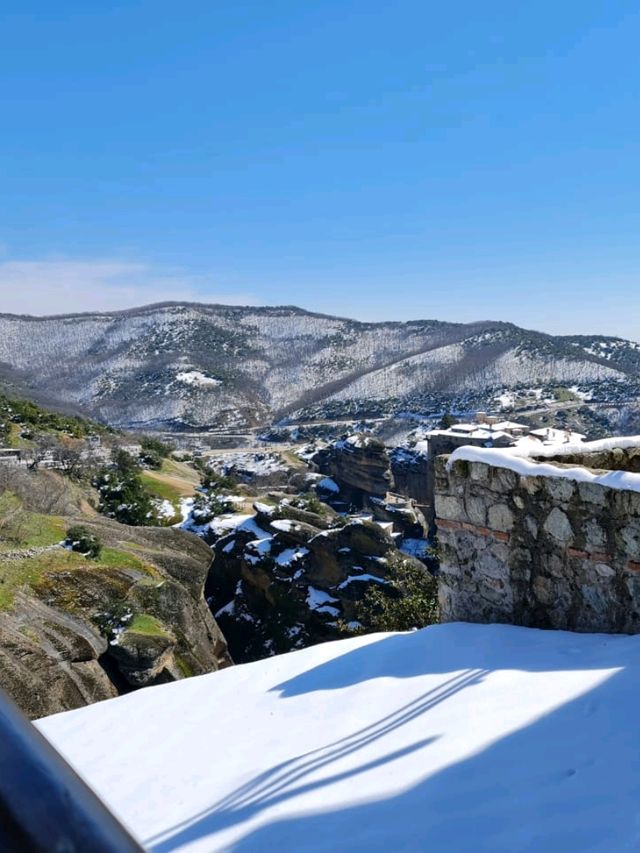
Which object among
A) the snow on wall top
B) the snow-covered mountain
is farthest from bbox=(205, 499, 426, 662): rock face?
the snow-covered mountain

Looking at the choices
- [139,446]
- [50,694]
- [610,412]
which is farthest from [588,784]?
[610,412]

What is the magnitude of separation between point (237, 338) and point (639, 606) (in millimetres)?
109500

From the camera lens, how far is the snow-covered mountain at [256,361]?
3187 inches

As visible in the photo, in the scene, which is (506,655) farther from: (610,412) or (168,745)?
(610,412)

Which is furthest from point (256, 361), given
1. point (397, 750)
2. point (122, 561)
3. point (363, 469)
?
point (397, 750)

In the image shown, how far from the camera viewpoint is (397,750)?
122 inches

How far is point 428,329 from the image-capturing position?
120 m

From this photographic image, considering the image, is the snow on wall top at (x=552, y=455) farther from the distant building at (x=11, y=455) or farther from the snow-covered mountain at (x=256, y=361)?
the snow-covered mountain at (x=256, y=361)

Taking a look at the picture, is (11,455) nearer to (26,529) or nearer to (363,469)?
(26,529)

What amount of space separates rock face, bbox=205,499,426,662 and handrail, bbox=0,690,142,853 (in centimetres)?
1558

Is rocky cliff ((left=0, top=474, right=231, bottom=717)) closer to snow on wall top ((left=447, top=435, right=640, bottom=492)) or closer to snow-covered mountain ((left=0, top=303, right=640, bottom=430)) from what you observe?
snow on wall top ((left=447, top=435, right=640, bottom=492))

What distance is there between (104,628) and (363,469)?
80.4 ft

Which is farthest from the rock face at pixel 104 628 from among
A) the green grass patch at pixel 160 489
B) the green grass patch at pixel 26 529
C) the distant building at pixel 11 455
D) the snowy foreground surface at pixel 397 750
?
the green grass patch at pixel 160 489

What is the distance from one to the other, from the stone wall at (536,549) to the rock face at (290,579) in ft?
36.0
